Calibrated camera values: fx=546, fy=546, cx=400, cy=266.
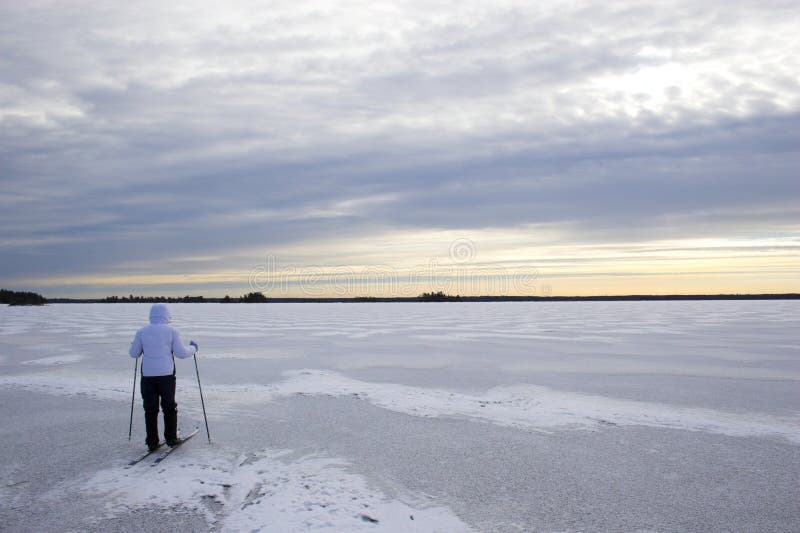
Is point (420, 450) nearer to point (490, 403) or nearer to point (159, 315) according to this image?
point (490, 403)

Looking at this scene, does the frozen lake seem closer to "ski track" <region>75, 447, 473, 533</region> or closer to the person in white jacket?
"ski track" <region>75, 447, 473, 533</region>

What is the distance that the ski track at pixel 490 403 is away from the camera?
23.0 ft

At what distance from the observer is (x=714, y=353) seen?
14180 mm

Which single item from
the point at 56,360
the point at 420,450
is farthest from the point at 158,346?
the point at 56,360

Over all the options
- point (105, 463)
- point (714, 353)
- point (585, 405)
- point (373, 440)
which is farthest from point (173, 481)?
point (714, 353)

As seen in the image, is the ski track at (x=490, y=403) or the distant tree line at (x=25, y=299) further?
the distant tree line at (x=25, y=299)

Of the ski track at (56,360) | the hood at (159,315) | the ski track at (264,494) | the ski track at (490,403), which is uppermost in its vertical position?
the hood at (159,315)

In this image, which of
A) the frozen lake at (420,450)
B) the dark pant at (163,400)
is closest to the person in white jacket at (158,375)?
the dark pant at (163,400)

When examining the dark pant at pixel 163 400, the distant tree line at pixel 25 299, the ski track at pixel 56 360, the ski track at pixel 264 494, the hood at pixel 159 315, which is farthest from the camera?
the distant tree line at pixel 25 299

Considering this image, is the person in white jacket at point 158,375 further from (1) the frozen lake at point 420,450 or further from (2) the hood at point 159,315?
(1) the frozen lake at point 420,450

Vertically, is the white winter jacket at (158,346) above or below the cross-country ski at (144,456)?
above

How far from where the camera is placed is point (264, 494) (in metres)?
4.78

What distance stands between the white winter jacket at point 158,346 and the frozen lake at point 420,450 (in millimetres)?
959

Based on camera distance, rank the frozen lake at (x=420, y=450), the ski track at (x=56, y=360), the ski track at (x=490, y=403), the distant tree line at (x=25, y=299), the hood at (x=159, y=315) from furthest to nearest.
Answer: the distant tree line at (x=25, y=299) < the ski track at (x=56, y=360) < the ski track at (x=490, y=403) < the hood at (x=159, y=315) < the frozen lake at (x=420, y=450)
